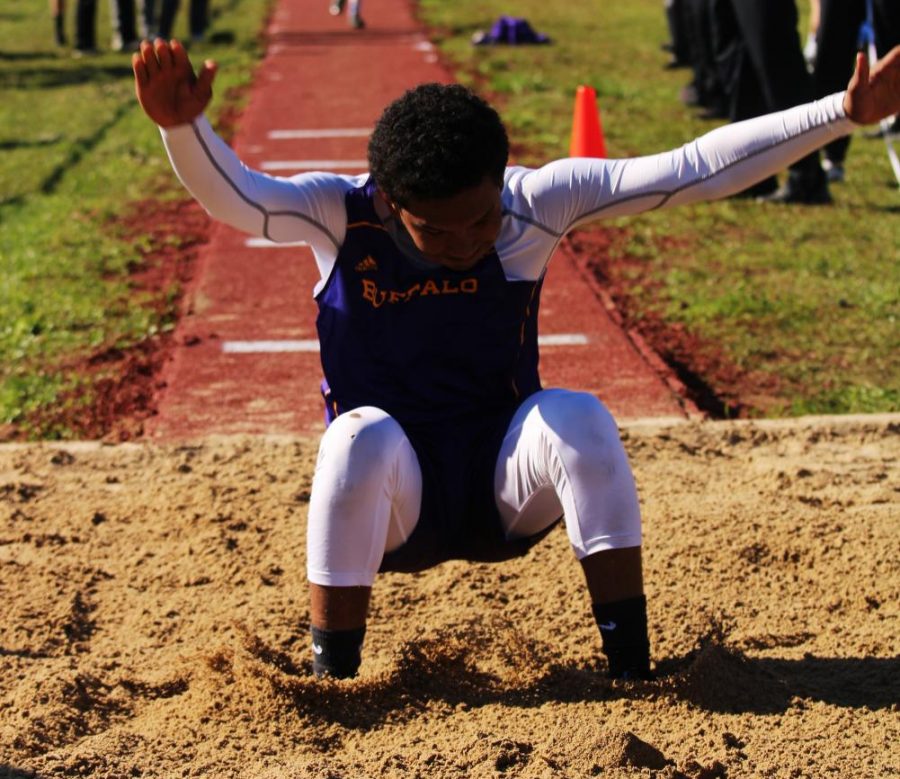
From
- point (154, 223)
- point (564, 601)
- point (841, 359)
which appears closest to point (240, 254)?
point (154, 223)

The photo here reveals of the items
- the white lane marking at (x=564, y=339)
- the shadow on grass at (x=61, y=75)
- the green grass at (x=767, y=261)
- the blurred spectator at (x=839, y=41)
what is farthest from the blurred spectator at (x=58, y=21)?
the white lane marking at (x=564, y=339)

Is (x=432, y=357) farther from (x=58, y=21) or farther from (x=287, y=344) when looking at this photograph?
(x=58, y=21)

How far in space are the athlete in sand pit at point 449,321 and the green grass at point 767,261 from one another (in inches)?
97.3

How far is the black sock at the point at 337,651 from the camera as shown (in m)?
3.36

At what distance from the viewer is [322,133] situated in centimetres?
1128

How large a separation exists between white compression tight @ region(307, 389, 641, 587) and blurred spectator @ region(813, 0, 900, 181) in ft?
22.0

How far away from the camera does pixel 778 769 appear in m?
3.11

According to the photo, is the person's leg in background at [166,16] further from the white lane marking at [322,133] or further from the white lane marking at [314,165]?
the white lane marking at [314,165]

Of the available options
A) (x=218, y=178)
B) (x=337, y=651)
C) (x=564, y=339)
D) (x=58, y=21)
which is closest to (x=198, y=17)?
(x=58, y=21)

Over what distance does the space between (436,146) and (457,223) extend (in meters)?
0.19

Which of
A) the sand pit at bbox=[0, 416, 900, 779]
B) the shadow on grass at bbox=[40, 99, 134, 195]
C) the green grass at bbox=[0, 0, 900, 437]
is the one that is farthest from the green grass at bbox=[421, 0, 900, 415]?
the shadow on grass at bbox=[40, 99, 134, 195]

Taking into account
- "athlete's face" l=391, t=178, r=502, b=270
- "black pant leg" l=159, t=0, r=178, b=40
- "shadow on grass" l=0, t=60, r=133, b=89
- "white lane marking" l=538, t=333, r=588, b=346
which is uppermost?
"athlete's face" l=391, t=178, r=502, b=270

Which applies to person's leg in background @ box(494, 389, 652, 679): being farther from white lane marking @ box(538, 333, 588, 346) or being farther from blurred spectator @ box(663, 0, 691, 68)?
blurred spectator @ box(663, 0, 691, 68)

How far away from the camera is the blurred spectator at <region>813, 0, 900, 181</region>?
9.34 m
